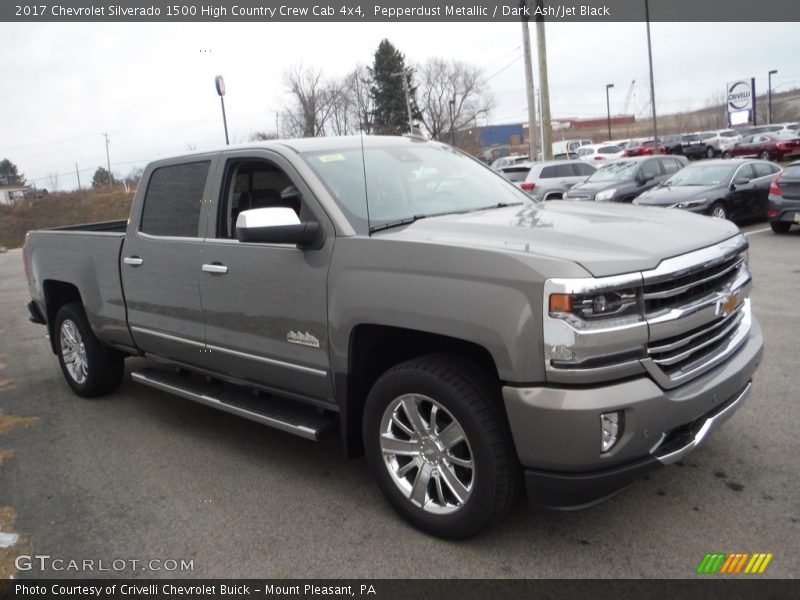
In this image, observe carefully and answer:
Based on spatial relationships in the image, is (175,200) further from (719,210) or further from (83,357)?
(719,210)

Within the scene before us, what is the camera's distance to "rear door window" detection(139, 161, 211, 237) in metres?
4.61

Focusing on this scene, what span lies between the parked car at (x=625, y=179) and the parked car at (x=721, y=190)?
1.83 metres

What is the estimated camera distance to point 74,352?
6113mm

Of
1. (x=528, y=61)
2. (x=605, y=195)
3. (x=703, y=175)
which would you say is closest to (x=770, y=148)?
(x=528, y=61)

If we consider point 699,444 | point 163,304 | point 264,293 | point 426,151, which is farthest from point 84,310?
point 699,444

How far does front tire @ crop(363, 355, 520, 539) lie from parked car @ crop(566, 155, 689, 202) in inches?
546

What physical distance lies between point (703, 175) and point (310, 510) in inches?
520

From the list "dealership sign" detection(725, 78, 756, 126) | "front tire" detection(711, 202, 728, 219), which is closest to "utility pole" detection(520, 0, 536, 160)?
"front tire" detection(711, 202, 728, 219)

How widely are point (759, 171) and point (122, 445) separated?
1409cm

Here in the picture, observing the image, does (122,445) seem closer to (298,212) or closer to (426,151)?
(298,212)

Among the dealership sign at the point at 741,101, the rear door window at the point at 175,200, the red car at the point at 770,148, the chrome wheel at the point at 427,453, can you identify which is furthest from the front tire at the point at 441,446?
the dealership sign at the point at 741,101

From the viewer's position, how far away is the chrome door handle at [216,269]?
4.18 meters

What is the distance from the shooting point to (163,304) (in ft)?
15.7

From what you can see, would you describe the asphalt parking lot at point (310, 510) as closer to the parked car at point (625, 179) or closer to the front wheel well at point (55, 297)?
the front wheel well at point (55, 297)
